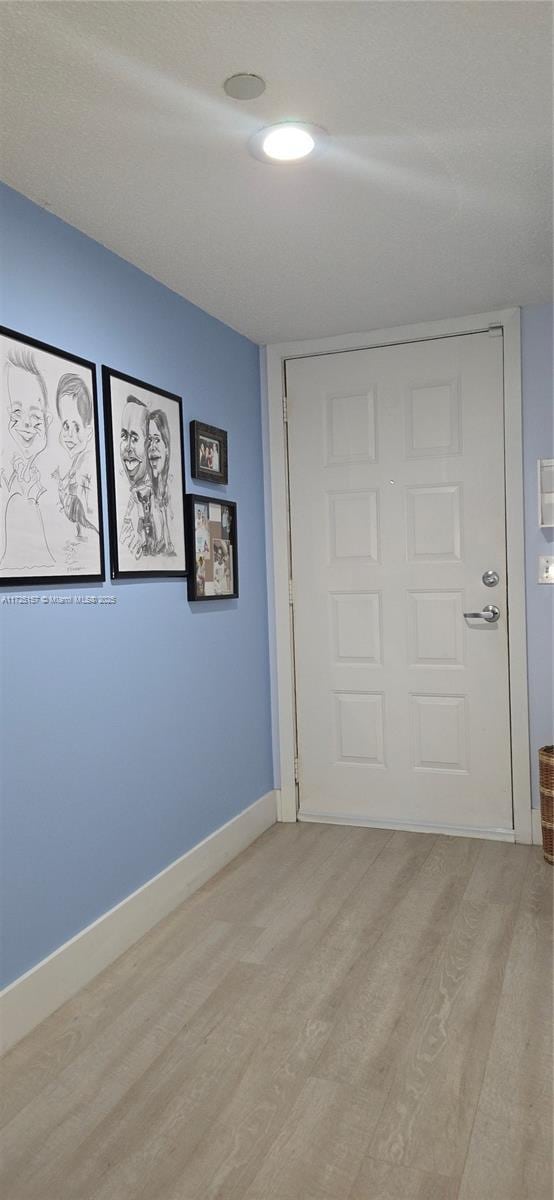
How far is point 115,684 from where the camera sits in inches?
100.0

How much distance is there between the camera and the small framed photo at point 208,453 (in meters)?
3.06

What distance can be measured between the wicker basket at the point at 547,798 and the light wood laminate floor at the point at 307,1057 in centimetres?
19

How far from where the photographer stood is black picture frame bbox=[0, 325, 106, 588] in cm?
211

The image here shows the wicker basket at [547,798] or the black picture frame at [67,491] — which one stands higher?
the black picture frame at [67,491]

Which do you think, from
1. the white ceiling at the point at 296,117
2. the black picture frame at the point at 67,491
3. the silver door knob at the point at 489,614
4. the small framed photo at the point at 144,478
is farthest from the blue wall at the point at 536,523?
the black picture frame at the point at 67,491

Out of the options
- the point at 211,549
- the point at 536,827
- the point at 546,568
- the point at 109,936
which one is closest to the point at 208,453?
the point at 211,549

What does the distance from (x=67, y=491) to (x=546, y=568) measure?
6.50 feet

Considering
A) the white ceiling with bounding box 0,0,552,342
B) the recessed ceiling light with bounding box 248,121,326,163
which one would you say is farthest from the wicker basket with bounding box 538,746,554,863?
the recessed ceiling light with bounding box 248,121,326,163

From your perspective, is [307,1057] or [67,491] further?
[67,491]

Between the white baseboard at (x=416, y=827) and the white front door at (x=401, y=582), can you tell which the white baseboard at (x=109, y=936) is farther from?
the white front door at (x=401, y=582)

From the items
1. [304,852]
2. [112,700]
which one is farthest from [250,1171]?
[304,852]

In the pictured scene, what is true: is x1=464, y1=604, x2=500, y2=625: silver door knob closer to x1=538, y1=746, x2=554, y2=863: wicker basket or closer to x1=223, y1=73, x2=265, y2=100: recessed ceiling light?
x1=538, y1=746, x2=554, y2=863: wicker basket

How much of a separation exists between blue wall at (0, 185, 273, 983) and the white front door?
31 centimetres

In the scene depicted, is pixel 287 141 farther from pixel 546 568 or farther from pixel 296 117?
pixel 546 568
